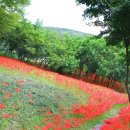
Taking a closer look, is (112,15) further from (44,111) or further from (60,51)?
(60,51)

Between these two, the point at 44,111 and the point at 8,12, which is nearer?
the point at 44,111

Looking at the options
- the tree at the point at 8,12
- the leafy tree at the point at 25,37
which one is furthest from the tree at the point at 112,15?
the leafy tree at the point at 25,37

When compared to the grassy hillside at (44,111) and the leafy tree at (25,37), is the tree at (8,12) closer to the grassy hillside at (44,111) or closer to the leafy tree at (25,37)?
the leafy tree at (25,37)

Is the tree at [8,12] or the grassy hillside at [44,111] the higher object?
the tree at [8,12]

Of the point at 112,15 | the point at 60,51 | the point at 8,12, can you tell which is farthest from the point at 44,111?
the point at 60,51

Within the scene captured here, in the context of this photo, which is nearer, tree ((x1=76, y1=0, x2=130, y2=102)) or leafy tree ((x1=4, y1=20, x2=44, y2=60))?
tree ((x1=76, y1=0, x2=130, y2=102))

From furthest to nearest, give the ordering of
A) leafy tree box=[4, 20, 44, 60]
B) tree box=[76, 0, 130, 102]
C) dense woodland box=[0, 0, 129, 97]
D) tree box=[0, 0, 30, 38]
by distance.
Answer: dense woodland box=[0, 0, 129, 97], leafy tree box=[4, 20, 44, 60], tree box=[0, 0, 30, 38], tree box=[76, 0, 130, 102]

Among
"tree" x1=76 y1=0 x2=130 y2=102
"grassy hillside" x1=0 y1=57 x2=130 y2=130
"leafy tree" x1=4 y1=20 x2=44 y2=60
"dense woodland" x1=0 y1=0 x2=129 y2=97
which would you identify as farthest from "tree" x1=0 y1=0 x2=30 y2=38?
"tree" x1=76 y1=0 x2=130 y2=102

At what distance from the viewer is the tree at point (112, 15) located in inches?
658

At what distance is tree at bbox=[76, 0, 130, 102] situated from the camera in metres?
16.7

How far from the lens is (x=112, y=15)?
1777cm

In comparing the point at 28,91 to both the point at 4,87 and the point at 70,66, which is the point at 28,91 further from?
the point at 70,66

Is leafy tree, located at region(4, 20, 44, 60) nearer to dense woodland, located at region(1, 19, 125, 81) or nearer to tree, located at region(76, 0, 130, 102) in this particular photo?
dense woodland, located at region(1, 19, 125, 81)

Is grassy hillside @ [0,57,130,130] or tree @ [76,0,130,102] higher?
tree @ [76,0,130,102]
